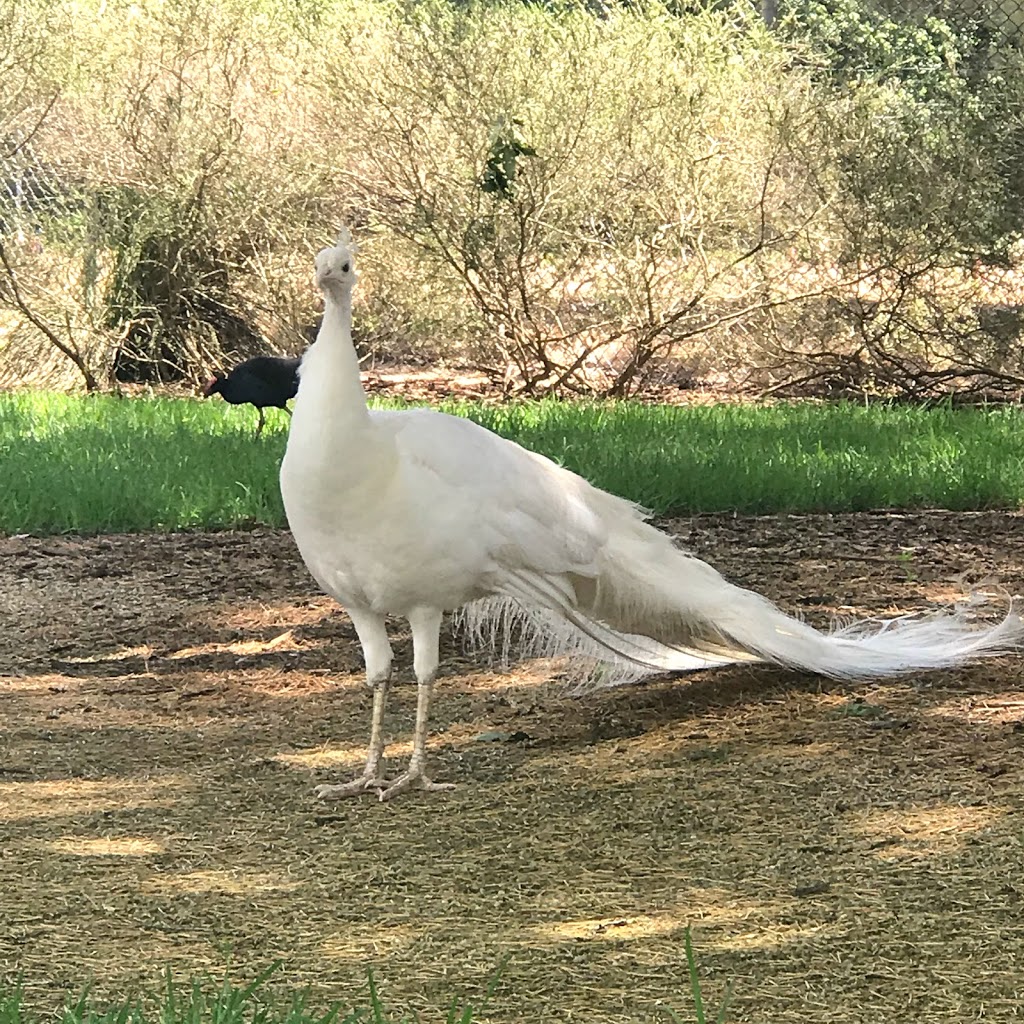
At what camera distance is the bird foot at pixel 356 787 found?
15.3 ft

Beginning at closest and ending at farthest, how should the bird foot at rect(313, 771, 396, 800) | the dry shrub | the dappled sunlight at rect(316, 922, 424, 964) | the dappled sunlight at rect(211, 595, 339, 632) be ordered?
1. the dappled sunlight at rect(316, 922, 424, 964)
2. the bird foot at rect(313, 771, 396, 800)
3. the dappled sunlight at rect(211, 595, 339, 632)
4. the dry shrub

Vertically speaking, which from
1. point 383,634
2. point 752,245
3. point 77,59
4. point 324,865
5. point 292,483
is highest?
point 77,59

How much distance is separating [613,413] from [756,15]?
149 inches

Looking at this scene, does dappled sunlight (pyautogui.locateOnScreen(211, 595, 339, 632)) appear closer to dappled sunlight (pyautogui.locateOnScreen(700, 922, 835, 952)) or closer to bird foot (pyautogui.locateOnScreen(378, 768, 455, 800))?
bird foot (pyautogui.locateOnScreen(378, 768, 455, 800))

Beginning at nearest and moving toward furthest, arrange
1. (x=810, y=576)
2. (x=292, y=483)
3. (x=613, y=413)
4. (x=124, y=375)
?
(x=292, y=483), (x=810, y=576), (x=613, y=413), (x=124, y=375)

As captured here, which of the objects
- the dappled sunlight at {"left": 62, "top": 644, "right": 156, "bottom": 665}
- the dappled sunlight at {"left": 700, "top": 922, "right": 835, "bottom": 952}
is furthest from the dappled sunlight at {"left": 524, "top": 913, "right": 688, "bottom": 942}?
the dappled sunlight at {"left": 62, "top": 644, "right": 156, "bottom": 665}

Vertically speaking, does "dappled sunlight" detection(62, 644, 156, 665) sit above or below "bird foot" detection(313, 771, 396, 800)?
above

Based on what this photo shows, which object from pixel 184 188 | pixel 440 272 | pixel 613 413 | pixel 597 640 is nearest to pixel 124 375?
pixel 184 188

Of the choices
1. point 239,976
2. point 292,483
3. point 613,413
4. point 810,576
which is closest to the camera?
point 239,976

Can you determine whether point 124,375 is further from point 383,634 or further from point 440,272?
point 383,634

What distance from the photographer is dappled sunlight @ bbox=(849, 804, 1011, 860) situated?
13.2 ft

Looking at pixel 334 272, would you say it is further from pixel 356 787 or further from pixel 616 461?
pixel 616 461

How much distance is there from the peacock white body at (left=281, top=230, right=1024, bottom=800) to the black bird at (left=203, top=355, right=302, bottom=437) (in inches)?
174

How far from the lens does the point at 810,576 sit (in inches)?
267
